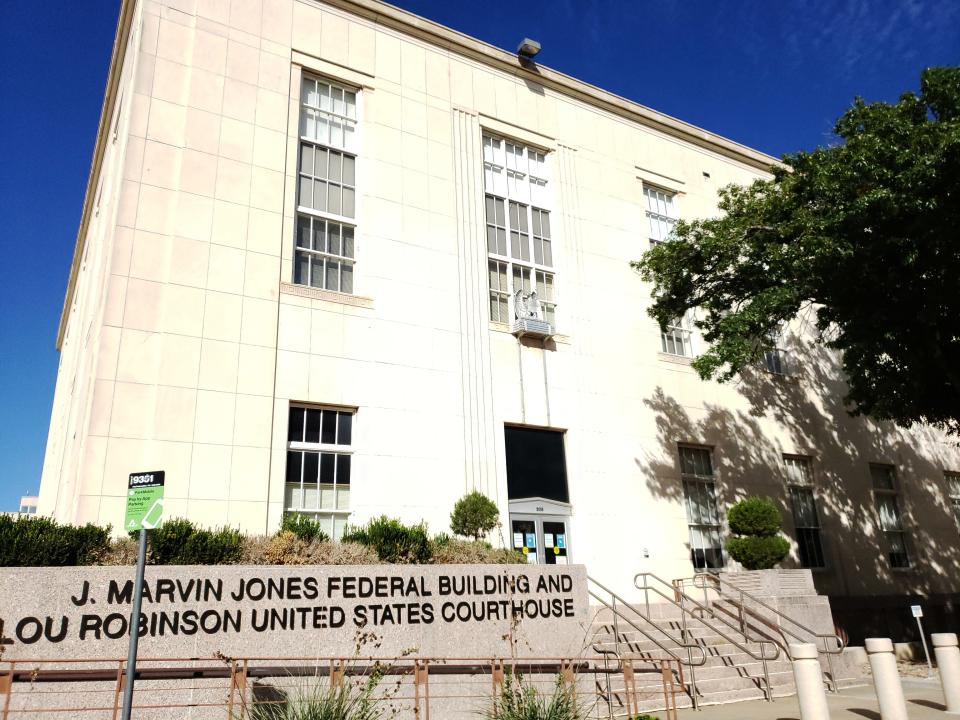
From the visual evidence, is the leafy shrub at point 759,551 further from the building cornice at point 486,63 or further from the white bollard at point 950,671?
the building cornice at point 486,63

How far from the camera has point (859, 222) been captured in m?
16.4

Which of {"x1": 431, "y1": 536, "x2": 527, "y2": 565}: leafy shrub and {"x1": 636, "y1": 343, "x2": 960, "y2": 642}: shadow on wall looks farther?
{"x1": 636, "y1": 343, "x2": 960, "y2": 642}: shadow on wall

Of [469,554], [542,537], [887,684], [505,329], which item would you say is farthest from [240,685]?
[505,329]

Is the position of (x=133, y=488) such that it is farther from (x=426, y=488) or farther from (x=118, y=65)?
(x=118, y=65)

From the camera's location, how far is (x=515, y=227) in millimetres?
22250

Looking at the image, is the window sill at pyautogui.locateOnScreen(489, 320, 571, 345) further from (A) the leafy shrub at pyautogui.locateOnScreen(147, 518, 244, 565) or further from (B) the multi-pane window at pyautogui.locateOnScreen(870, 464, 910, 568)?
(B) the multi-pane window at pyautogui.locateOnScreen(870, 464, 910, 568)

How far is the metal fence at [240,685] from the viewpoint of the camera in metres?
8.85

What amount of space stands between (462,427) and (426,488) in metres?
1.90

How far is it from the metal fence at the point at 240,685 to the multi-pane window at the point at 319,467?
5840 millimetres

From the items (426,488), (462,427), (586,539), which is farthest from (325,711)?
(586,539)

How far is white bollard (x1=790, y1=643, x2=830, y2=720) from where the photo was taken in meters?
9.87

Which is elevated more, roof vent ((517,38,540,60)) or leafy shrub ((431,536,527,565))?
roof vent ((517,38,540,60))

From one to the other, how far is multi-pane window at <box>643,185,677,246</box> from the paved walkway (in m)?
15.0

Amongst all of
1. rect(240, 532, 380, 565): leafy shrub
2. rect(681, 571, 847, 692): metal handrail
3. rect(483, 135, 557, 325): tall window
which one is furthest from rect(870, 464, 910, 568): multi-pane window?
rect(240, 532, 380, 565): leafy shrub
